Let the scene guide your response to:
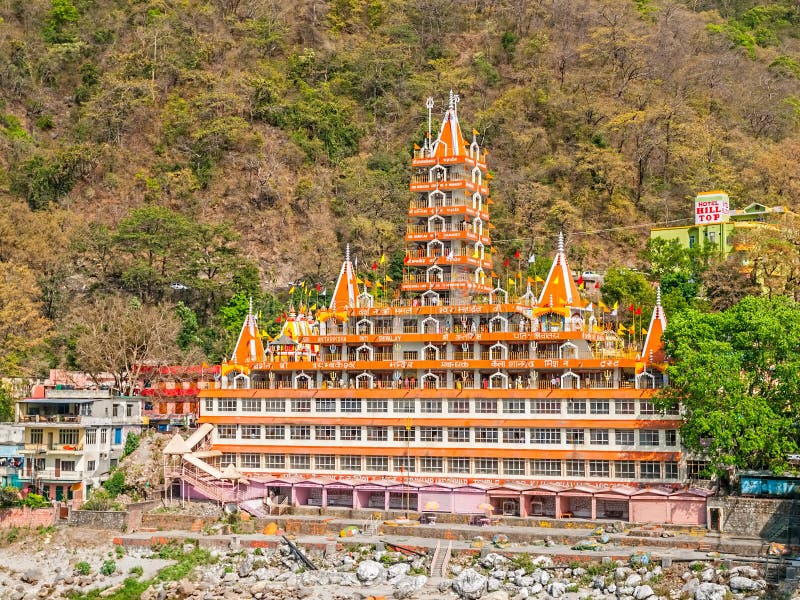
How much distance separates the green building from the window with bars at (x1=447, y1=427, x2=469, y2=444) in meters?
31.9

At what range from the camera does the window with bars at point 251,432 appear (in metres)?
68.8

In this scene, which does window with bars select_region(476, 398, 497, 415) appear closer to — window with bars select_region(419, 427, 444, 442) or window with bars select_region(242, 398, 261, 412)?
window with bars select_region(419, 427, 444, 442)

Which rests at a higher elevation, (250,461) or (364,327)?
(364,327)

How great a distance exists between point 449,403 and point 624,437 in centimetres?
963

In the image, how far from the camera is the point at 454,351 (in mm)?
67062

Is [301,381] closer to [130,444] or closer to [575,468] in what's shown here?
[130,444]

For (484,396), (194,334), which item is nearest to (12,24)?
(194,334)

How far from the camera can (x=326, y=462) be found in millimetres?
66812

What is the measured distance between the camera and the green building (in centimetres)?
8850

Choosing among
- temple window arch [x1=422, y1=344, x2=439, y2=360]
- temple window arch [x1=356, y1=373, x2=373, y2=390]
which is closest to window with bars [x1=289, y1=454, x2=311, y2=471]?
temple window arch [x1=356, y1=373, x2=373, y2=390]

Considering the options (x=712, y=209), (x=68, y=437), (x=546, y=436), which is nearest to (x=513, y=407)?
(x=546, y=436)

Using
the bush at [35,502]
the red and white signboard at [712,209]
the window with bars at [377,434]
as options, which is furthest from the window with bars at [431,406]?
the red and white signboard at [712,209]

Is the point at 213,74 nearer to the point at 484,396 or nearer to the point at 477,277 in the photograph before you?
the point at 477,277

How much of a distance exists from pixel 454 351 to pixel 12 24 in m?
82.3
